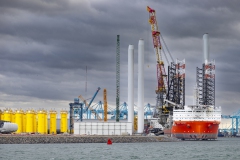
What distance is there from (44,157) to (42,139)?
5105cm

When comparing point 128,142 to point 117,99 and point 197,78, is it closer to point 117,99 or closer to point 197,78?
point 117,99

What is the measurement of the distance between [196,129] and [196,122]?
7.52ft

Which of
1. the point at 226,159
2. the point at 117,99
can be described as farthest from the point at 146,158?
the point at 117,99

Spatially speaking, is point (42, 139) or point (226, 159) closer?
point (226, 159)

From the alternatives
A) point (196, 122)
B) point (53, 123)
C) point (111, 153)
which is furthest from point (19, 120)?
point (111, 153)

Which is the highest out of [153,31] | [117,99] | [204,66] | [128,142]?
[153,31]

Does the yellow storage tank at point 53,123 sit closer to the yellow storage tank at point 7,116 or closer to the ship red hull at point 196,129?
the yellow storage tank at point 7,116

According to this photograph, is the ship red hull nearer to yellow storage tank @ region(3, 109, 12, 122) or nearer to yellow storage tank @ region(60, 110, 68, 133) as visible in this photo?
yellow storage tank @ region(60, 110, 68, 133)

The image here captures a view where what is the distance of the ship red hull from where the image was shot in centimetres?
17850

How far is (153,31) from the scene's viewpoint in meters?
195

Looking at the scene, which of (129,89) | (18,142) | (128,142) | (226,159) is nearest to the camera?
(226,159)

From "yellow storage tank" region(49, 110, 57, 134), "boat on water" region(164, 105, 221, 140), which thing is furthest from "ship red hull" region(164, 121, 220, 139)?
"yellow storage tank" region(49, 110, 57, 134)

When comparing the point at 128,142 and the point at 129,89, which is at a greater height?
the point at 129,89

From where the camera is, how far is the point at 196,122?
180m
